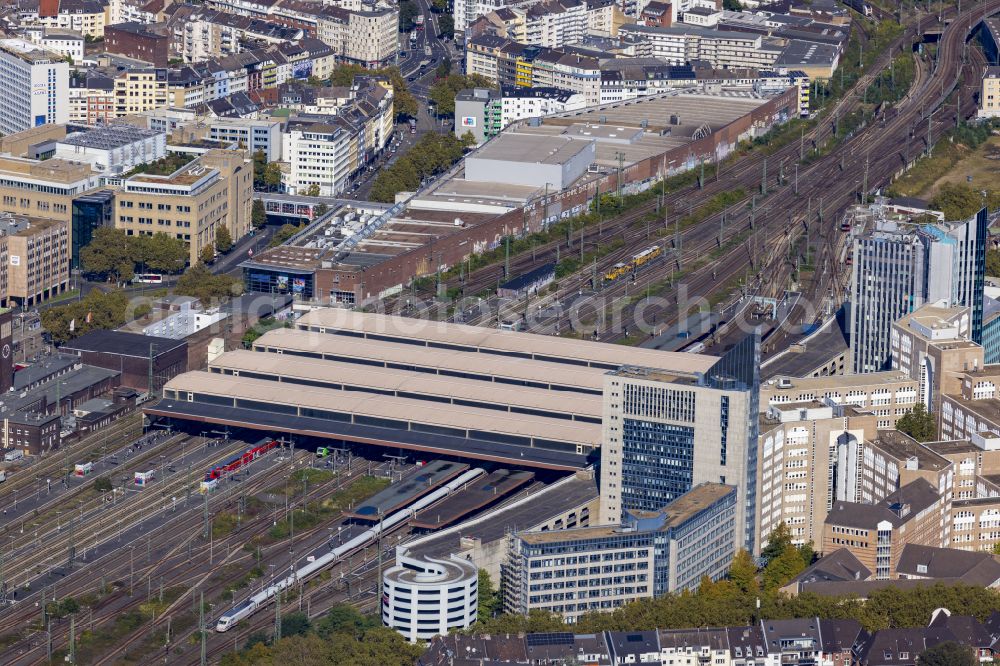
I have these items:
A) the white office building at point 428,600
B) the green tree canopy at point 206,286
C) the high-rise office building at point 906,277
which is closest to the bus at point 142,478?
the white office building at point 428,600

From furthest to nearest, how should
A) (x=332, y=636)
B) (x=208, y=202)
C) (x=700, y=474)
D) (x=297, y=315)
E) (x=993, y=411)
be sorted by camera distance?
(x=208, y=202), (x=297, y=315), (x=993, y=411), (x=700, y=474), (x=332, y=636)

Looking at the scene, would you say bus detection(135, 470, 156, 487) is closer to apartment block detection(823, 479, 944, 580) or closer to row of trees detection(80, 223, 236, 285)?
row of trees detection(80, 223, 236, 285)

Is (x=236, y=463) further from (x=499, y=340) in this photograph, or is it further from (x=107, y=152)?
(x=107, y=152)

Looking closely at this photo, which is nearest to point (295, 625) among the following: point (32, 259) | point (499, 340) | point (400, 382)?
point (400, 382)

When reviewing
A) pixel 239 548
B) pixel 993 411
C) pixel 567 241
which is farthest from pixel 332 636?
pixel 567 241

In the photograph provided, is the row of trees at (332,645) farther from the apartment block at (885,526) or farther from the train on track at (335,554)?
the apartment block at (885,526)

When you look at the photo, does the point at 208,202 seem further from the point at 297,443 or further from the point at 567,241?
the point at 297,443
